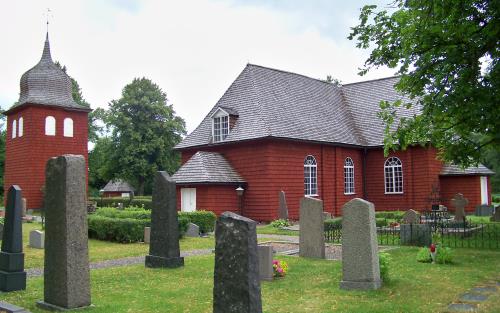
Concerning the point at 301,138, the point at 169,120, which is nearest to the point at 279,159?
the point at 301,138

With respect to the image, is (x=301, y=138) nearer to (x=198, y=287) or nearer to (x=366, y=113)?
(x=366, y=113)

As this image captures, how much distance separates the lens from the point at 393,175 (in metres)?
32.2

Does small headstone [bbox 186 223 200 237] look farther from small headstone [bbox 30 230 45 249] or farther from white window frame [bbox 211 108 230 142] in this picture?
white window frame [bbox 211 108 230 142]

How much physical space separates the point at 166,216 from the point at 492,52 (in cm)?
954

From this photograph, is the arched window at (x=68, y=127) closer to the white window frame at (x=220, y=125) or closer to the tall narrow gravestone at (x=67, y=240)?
the white window frame at (x=220, y=125)

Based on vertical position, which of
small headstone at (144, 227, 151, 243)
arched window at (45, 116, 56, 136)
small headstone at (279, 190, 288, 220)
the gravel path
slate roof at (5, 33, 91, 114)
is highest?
slate roof at (5, 33, 91, 114)

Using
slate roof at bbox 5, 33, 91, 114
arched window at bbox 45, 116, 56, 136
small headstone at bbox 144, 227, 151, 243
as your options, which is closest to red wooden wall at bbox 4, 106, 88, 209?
arched window at bbox 45, 116, 56, 136

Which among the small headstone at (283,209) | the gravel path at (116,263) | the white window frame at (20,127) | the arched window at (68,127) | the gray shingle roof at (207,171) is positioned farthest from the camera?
the arched window at (68,127)

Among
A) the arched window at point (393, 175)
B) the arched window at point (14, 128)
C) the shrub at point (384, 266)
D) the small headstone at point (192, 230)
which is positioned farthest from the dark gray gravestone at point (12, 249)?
the arched window at point (14, 128)

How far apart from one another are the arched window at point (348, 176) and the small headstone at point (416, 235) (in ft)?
53.9

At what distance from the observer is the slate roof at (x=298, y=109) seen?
2808 centimetres

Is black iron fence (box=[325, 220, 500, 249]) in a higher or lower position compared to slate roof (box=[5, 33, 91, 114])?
lower

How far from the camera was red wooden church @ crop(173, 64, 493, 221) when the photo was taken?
1069 inches

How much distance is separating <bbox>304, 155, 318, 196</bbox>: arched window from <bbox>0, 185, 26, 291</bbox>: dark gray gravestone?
69.6ft
